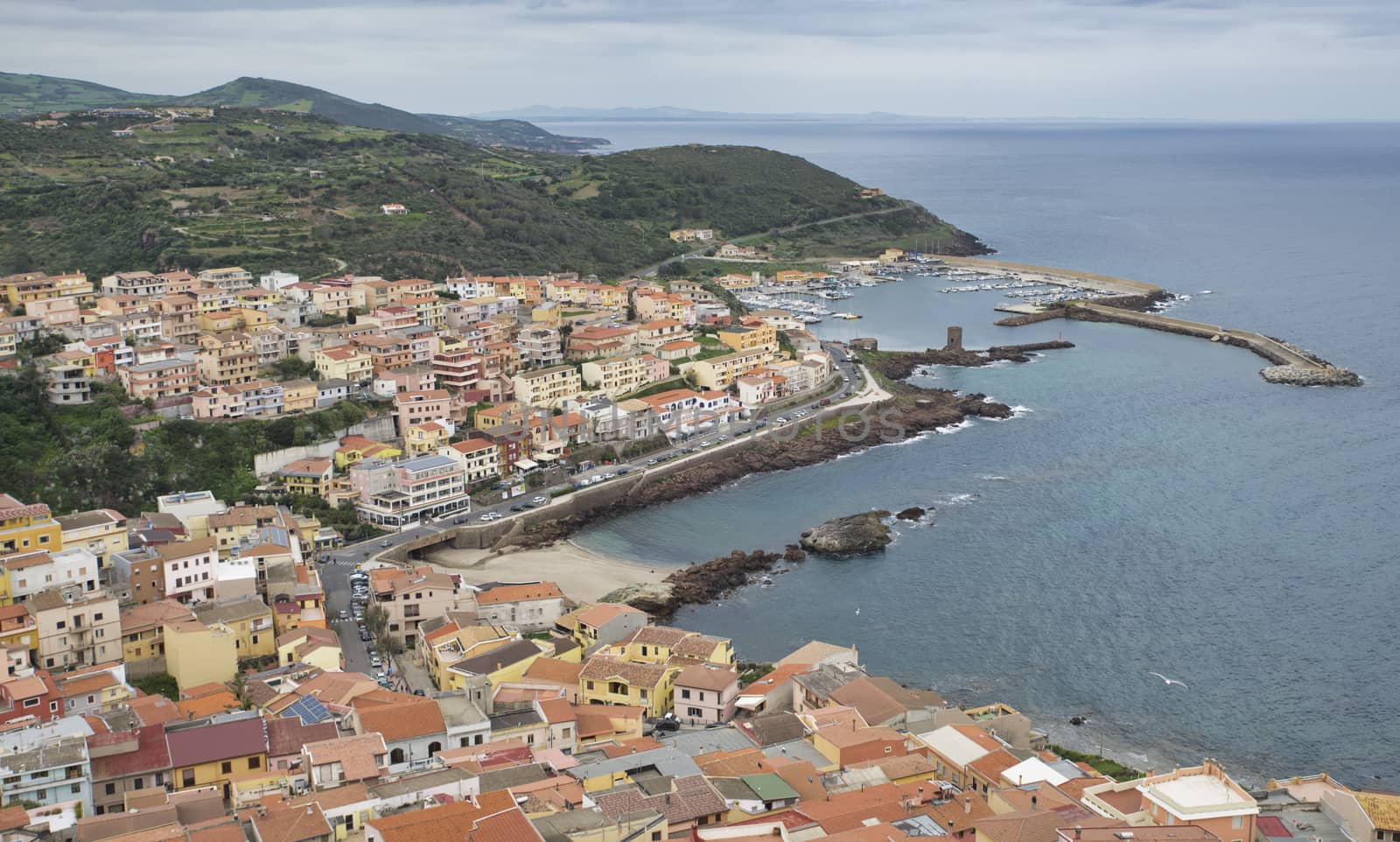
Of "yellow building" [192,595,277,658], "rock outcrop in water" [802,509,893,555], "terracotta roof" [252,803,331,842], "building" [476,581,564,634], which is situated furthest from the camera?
"rock outcrop in water" [802,509,893,555]

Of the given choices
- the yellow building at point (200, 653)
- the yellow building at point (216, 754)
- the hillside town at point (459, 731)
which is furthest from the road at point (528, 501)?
the yellow building at point (216, 754)

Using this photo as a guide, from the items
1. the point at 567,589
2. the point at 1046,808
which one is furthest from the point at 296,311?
the point at 1046,808

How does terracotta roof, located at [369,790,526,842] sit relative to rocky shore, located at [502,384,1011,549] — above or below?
above

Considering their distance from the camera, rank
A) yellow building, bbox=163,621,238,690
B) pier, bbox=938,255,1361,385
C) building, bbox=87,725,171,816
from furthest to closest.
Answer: pier, bbox=938,255,1361,385 < yellow building, bbox=163,621,238,690 < building, bbox=87,725,171,816

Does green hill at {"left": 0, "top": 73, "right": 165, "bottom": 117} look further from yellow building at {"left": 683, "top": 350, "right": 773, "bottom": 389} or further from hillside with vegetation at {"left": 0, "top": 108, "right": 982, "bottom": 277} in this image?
yellow building at {"left": 683, "top": 350, "right": 773, "bottom": 389}

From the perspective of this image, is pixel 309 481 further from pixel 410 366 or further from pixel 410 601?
pixel 410 601

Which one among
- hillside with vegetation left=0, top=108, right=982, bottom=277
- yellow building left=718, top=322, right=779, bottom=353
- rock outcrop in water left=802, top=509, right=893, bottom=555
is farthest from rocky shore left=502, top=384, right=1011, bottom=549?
hillside with vegetation left=0, top=108, right=982, bottom=277

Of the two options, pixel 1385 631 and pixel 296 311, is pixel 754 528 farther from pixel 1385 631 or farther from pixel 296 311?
pixel 296 311
